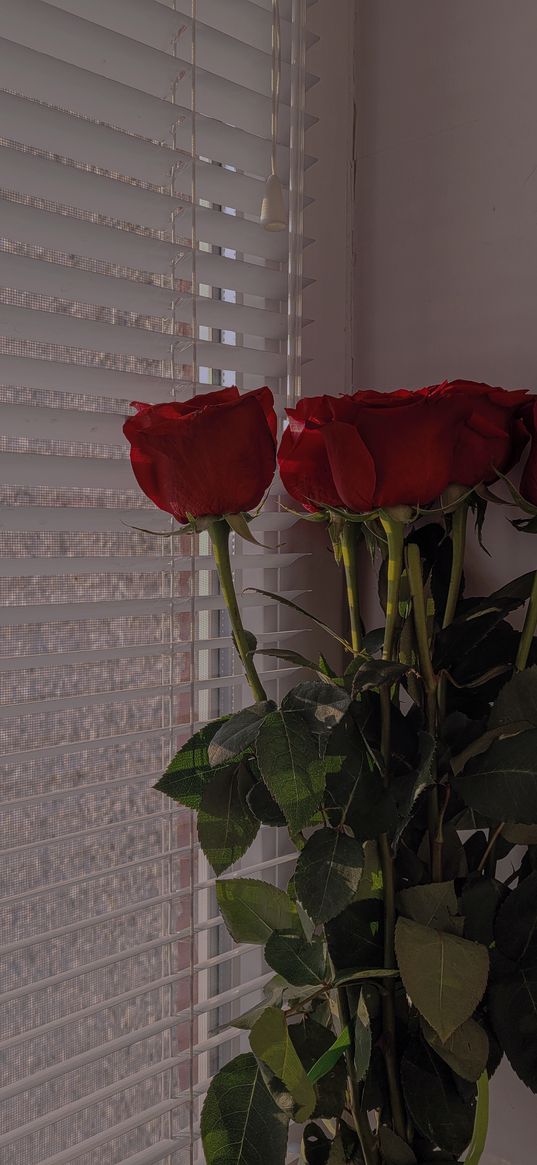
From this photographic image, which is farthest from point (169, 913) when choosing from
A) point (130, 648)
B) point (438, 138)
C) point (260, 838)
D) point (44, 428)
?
point (438, 138)

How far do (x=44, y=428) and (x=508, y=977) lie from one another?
0.49 meters

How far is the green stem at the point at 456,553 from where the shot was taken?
2.27ft

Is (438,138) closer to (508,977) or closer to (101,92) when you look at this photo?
(101,92)

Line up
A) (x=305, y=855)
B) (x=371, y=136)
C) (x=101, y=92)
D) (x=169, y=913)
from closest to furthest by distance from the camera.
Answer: (x=305, y=855)
(x=101, y=92)
(x=169, y=913)
(x=371, y=136)

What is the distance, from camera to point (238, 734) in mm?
559

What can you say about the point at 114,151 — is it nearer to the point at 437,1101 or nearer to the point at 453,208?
the point at 453,208

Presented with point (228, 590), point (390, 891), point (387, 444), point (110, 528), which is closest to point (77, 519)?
point (110, 528)

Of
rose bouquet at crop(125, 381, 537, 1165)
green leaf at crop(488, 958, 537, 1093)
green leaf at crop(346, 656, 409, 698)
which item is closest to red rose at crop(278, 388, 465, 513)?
rose bouquet at crop(125, 381, 537, 1165)

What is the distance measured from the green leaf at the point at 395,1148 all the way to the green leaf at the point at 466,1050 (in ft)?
0.30

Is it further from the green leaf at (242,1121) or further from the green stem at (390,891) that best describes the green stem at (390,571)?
the green leaf at (242,1121)

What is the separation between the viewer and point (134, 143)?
71cm

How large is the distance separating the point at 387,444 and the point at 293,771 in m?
0.21

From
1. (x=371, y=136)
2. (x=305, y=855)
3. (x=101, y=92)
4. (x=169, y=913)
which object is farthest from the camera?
(x=371, y=136)

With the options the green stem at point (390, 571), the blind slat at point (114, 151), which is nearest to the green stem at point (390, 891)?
the green stem at point (390, 571)
